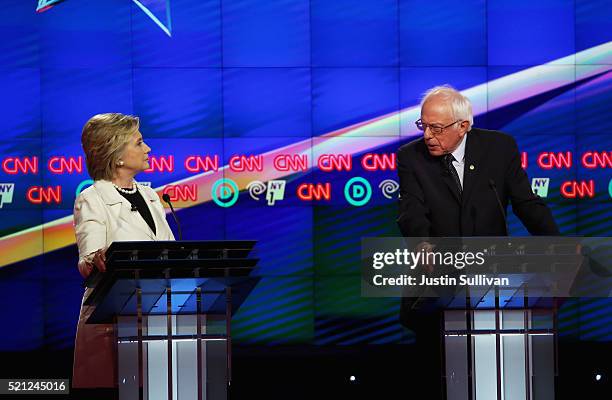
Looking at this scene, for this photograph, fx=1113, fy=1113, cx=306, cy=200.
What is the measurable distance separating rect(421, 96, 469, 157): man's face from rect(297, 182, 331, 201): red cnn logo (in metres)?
3.31

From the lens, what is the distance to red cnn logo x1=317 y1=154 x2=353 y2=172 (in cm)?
788

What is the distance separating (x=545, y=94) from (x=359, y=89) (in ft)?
4.35

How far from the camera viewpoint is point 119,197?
436 centimetres

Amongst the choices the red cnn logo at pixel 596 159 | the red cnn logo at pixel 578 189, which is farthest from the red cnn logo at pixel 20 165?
the red cnn logo at pixel 596 159

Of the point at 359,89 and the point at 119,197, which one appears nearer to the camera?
the point at 119,197

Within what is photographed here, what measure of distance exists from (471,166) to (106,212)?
4.83 feet

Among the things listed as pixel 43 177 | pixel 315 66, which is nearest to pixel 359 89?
pixel 315 66

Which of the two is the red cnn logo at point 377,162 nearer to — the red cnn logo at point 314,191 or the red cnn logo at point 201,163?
the red cnn logo at point 314,191

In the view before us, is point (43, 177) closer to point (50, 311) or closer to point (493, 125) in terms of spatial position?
point (50, 311)

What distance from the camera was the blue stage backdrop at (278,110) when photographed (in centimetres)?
779

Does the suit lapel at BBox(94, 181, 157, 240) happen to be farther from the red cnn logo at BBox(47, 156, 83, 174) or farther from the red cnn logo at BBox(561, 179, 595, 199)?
the red cnn logo at BBox(561, 179, 595, 199)

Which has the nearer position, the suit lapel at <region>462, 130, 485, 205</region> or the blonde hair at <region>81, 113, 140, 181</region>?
the blonde hair at <region>81, 113, 140, 181</region>

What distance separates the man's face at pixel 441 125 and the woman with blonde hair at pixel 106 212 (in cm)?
114

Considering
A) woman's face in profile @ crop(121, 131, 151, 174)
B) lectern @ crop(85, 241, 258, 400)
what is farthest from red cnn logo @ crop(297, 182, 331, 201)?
lectern @ crop(85, 241, 258, 400)
